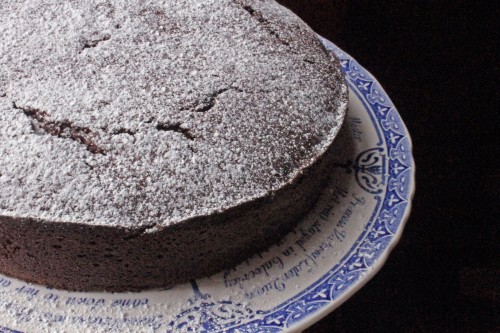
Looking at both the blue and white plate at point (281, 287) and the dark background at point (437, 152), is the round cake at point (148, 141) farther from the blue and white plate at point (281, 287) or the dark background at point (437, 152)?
the dark background at point (437, 152)

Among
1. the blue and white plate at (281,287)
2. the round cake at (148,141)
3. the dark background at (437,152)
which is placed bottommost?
the dark background at (437,152)

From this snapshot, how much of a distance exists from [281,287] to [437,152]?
1.18 m

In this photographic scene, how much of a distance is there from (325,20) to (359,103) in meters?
0.98

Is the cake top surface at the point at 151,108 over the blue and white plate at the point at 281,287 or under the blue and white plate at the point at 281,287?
over

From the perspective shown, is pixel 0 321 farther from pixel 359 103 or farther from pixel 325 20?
pixel 325 20

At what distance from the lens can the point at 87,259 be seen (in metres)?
1.26

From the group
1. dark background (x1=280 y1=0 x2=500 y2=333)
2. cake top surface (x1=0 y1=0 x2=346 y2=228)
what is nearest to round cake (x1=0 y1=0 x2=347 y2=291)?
cake top surface (x1=0 y1=0 x2=346 y2=228)

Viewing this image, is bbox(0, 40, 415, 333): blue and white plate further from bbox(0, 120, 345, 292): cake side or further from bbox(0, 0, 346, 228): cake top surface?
bbox(0, 0, 346, 228): cake top surface

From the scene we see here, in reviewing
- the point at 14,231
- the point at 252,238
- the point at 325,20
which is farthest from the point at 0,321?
the point at 325,20

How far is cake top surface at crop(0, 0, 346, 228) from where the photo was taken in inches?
47.3

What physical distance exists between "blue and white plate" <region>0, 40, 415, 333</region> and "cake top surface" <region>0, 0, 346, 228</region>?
20cm

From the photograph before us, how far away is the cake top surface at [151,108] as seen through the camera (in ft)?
3.94

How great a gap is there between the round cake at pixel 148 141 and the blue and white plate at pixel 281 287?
0.04m

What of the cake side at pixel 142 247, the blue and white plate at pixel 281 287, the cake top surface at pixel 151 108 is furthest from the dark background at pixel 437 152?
the cake top surface at pixel 151 108
